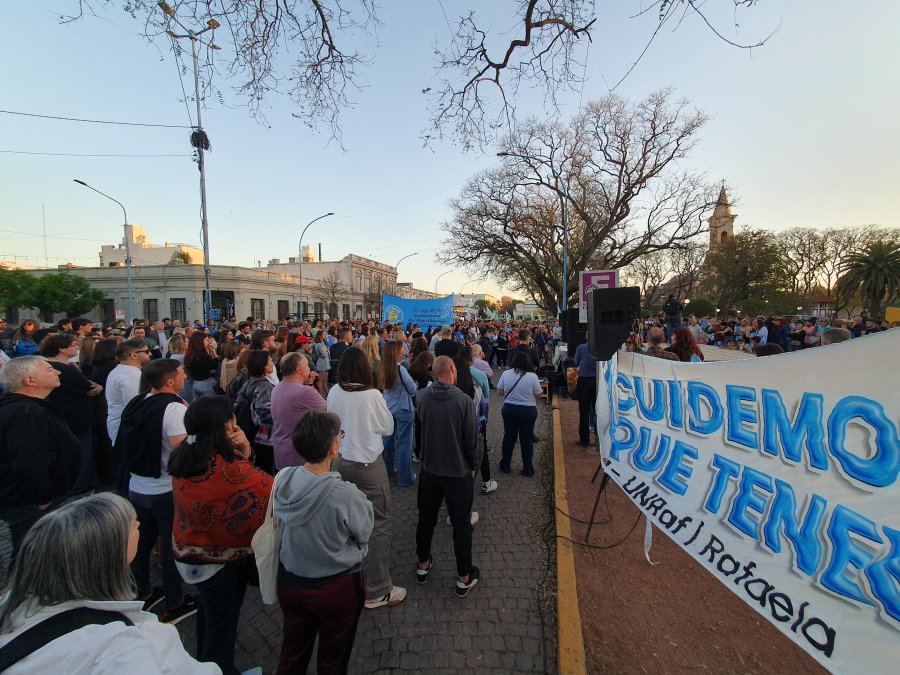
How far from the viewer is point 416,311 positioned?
15.0 meters

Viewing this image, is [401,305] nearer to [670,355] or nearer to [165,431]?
[670,355]

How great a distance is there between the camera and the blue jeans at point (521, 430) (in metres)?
5.37

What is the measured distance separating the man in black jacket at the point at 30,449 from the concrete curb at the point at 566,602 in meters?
3.55

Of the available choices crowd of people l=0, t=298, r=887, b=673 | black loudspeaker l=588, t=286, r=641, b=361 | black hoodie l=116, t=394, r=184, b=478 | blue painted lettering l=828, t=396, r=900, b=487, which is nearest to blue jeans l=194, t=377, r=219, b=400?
crowd of people l=0, t=298, r=887, b=673

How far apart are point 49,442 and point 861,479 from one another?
459cm

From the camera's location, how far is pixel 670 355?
493cm

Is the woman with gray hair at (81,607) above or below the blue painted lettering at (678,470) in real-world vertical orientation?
above

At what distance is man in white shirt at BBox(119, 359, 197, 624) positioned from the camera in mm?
2697

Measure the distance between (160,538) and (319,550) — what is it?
5.92 ft

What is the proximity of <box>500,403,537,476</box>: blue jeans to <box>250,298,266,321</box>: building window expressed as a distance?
1532 inches

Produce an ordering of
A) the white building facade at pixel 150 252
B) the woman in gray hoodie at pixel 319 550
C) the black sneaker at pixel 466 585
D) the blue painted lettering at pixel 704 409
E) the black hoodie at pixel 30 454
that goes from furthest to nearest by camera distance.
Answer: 1. the white building facade at pixel 150 252
2. the black sneaker at pixel 466 585
3. the black hoodie at pixel 30 454
4. the blue painted lettering at pixel 704 409
5. the woman in gray hoodie at pixel 319 550

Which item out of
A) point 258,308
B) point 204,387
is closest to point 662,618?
point 204,387

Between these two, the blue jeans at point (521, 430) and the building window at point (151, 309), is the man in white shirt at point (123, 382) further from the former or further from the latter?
the building window at point (151, 309)

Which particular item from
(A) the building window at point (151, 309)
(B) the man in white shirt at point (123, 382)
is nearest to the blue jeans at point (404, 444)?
(B) the man in white shirt at point (123, 382)
